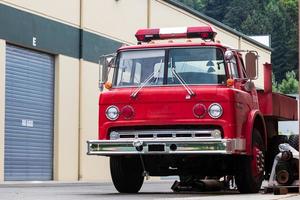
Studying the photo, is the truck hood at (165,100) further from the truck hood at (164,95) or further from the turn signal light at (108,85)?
the turn signal light at (108,85)

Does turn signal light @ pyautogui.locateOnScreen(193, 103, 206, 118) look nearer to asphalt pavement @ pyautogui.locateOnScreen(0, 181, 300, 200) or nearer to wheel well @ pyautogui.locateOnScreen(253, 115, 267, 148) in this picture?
asphalt pavement @ pyautogui.locateOnScreen(0, 181, 300, 200)

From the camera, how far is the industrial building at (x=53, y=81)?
25.1 metres

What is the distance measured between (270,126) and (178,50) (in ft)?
10.3

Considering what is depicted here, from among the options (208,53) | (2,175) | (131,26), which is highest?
(131,26)

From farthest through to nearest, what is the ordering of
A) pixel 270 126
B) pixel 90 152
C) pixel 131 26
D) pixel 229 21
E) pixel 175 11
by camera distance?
pixel 229 21 → pixel 175 11 → pixel 131 26 → pixel 270 126 → pixel 90 152

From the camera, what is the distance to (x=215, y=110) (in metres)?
13.6

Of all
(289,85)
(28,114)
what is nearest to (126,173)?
(28,114)

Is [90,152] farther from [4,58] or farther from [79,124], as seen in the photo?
[79,124]

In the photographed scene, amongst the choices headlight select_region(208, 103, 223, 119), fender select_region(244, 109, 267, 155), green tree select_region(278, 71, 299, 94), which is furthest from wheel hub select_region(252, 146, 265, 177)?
green tree select_region(278, 71, 299, 94)

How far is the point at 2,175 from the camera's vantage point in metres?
24.2

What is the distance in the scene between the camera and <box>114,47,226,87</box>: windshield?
14023 mm

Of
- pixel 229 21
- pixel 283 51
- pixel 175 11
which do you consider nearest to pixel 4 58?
pixel 175 11

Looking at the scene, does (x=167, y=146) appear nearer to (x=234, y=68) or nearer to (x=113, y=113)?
(x=113, y=113)

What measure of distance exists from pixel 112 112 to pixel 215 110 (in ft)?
5.63
